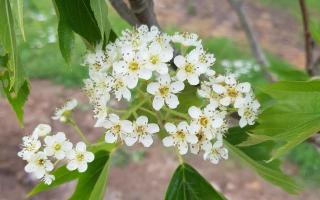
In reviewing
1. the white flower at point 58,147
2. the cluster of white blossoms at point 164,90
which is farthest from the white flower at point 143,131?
the white flower at point 58,147

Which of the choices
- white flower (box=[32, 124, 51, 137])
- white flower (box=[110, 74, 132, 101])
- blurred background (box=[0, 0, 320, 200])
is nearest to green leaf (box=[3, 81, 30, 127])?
white flower (box=[32, 124, 51, 137])

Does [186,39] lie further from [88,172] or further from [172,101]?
[88,172]

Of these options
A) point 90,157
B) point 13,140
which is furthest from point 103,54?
point 13,140

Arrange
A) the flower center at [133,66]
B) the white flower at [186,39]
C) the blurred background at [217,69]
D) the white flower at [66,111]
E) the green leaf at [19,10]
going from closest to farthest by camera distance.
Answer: the green leaf at [19,10] < the flower center at [133,66] < the white flower at [186,39] < the white flower at [66,111] < the blurred background at [217,69]

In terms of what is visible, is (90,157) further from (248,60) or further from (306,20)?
(248,60)

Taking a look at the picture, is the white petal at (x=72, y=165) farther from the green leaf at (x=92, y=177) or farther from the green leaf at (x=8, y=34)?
the green leaf at (x=8, y=34)
